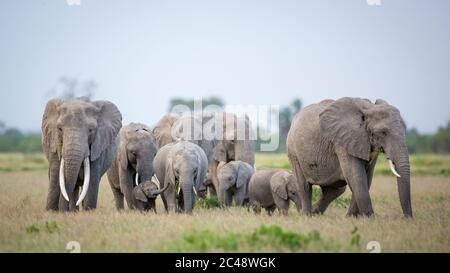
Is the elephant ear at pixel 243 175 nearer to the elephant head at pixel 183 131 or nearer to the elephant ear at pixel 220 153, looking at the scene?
→ the elephant head at pixel 183 131

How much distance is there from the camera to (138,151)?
14359 mm

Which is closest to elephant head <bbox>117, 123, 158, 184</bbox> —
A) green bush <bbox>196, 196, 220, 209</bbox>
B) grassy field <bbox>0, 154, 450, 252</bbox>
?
green bush <bbox>196, 196, 220, 209</bbox>

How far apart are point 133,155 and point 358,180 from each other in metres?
4.64

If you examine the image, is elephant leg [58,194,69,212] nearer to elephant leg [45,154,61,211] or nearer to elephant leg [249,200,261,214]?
elephant leg [45,154,61,211]

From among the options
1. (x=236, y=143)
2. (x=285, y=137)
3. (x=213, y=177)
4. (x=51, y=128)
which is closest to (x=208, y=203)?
(x=213, y=177)

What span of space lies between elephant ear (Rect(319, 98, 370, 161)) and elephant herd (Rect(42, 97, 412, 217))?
2 centimetres

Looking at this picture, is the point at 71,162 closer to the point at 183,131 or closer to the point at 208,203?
the point at 208,203

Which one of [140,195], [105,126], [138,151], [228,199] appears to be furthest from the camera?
[228,199]

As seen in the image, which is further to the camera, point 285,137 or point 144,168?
point 285,137

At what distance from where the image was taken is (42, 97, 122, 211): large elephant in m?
12.3

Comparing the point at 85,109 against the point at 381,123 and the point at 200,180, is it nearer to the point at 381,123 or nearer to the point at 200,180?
the point at 200,180

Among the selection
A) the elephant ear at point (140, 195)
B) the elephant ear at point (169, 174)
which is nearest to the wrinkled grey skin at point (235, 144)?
the elephant ear at point (140, 195)

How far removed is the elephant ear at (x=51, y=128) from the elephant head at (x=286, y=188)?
4.28 m
